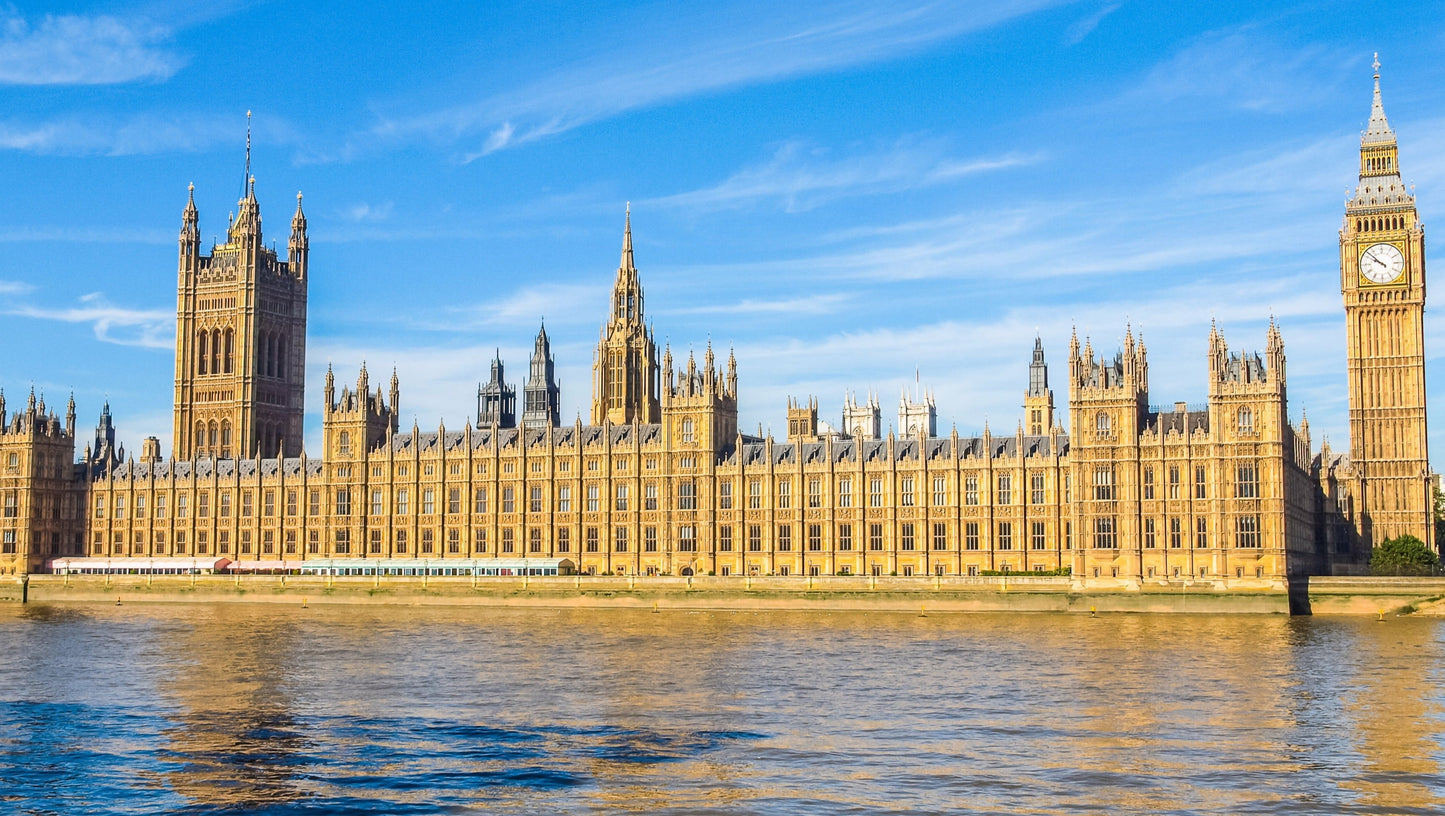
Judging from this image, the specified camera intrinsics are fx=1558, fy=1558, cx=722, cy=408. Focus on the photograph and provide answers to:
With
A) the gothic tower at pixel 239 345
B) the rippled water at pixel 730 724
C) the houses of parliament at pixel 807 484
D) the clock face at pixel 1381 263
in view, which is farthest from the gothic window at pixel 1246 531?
the gothic tower at pixel 239 345

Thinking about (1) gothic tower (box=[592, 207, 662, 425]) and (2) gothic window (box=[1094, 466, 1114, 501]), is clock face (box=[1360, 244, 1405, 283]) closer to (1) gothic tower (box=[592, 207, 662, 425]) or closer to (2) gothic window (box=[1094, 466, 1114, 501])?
(2) gothic window (box=[1094, 466, 1114, 501])

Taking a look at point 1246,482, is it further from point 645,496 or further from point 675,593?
point 645,496

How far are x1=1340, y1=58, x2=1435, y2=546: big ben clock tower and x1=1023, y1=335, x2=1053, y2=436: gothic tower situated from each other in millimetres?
54996

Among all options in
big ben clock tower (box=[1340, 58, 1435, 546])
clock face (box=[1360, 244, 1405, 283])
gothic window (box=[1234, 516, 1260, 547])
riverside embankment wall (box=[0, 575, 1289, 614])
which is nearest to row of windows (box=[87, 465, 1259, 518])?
gothic window (box=[1234, 516, 1260, 547])

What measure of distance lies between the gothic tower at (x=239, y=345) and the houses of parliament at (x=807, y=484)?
3.17 m

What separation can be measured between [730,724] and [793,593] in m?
63.4

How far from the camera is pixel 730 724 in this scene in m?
46.5

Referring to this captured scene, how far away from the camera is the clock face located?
135 m

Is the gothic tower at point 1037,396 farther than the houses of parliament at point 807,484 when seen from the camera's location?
Yes

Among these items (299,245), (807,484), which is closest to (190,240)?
(299,245)

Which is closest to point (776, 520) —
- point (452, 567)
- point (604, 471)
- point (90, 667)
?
point (604, 471)

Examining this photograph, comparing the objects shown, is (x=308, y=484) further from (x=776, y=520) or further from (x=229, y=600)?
(x=776, y=520)

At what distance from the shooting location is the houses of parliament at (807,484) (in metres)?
106

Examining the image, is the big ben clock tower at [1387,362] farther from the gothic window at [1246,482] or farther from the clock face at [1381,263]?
the gothic window at [1246,482]
